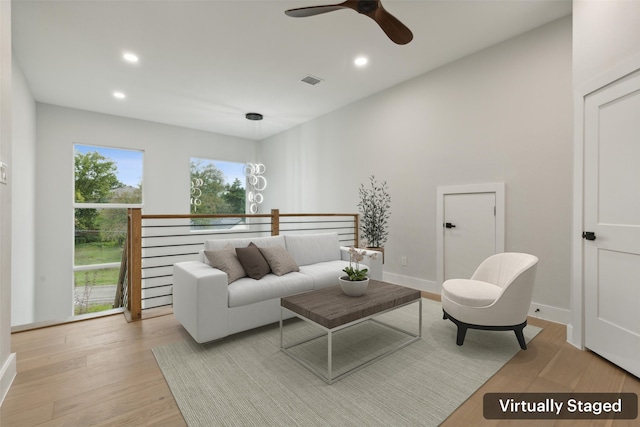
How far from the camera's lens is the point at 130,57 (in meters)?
3.61

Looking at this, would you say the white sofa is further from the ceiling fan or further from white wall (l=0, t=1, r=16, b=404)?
the ceiling fan

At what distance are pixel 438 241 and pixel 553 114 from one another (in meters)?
1.83

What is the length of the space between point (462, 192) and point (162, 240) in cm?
570

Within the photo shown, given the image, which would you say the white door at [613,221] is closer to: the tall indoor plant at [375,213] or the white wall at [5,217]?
the tall indoor plant at [375,213]

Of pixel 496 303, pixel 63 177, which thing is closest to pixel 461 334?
pixel 496 303

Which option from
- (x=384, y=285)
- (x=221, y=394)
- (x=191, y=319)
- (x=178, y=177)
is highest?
(x=178, y=177)

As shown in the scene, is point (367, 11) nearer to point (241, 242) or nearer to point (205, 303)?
point (241, 242)

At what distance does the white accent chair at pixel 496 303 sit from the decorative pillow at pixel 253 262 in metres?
1.73

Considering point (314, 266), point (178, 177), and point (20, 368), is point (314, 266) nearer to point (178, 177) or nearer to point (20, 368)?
point (20, 368)

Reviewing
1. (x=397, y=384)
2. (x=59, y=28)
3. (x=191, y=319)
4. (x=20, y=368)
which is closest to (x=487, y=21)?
(x=397, y=384)

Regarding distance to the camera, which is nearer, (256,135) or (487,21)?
(487,21)

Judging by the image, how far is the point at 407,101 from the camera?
4.34 m

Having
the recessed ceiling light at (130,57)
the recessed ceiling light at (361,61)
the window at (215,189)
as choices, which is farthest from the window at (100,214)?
the recessed ceiling light at (361,61)

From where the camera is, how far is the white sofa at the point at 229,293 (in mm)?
2445
